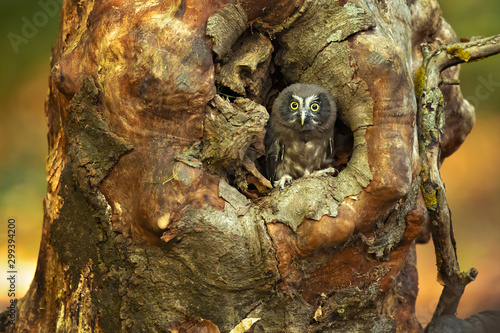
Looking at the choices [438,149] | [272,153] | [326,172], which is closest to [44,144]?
[272,153]

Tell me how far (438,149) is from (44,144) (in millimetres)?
6618

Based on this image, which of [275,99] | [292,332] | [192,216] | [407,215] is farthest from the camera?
[275,99]

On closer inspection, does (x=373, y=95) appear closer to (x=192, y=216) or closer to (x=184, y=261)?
(x=192, y=216)

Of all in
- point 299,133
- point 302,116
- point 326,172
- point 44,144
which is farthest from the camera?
point 44,144

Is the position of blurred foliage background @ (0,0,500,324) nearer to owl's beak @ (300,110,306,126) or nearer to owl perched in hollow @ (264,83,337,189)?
owl perched in hollow @ (264,83,337,189)

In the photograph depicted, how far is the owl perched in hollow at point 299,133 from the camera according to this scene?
156 inches

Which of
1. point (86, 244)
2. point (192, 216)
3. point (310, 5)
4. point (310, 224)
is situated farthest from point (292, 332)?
point (310, 5)

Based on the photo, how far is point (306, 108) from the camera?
3.96 meters

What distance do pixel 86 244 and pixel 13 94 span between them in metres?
5.47

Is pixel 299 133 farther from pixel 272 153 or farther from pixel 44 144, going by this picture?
pixel 44 144

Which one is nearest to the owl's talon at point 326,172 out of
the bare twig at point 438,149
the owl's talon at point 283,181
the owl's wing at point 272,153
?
the owl's talon at point 283,181

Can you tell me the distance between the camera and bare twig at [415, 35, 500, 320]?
4.01 metres

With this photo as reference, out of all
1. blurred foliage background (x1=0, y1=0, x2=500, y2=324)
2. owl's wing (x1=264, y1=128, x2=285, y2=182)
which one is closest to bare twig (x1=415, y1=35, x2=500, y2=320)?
owl's wing (x1=264, y1=128, x2=285, y2=182)

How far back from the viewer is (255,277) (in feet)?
11.0
